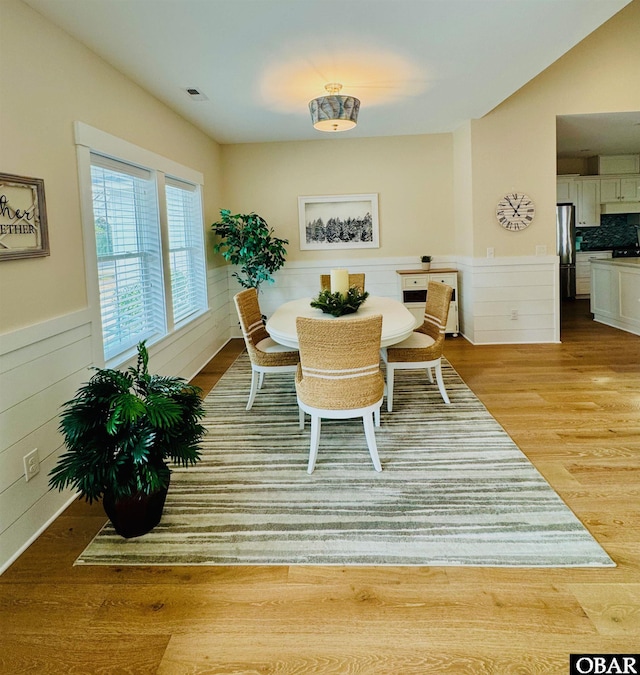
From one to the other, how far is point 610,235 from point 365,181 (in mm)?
4974

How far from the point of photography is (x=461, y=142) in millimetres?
5758

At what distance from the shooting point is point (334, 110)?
3.78 meters

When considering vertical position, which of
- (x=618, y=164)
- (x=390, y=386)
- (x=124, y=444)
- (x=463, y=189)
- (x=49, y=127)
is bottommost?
(x=390, y=386)

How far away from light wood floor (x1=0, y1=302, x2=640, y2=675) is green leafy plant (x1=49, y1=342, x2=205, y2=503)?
345mm

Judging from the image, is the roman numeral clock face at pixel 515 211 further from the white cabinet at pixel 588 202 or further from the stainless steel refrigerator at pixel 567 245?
the white cabinet at pixel 588 202

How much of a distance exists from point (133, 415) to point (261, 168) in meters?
5.01

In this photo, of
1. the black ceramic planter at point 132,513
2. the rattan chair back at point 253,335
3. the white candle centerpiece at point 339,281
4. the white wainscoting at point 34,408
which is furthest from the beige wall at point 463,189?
the black ceramic planter at point 132,513

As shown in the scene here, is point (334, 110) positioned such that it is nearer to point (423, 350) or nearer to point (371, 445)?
point (423, 350)

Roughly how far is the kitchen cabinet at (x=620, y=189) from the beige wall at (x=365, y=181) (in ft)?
11.5

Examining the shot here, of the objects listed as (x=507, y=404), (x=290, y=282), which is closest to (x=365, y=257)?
(x=290, y=282)

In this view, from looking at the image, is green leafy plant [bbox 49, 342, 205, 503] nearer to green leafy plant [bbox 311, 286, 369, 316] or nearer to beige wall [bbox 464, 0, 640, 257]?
green leafy plant [bbox 311, 286, 369, 316]

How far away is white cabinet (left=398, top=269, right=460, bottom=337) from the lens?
19.8 ft

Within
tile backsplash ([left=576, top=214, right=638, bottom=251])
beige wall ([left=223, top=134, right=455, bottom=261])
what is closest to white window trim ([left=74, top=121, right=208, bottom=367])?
beige wall ([left=223, top=134, right=455, bottom=261])

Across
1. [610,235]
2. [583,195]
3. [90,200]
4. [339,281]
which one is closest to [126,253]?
[90,200]
